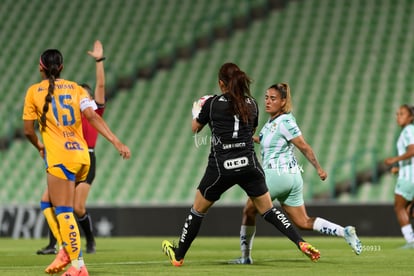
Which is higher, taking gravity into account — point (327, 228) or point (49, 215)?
point (327, 228)

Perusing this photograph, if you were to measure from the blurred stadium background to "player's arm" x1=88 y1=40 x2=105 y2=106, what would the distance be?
8827 millimetres

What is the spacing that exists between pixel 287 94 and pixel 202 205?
1.58 metres

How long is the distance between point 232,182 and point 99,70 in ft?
5.65

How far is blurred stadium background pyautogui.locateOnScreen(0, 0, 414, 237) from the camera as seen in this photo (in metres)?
21.4

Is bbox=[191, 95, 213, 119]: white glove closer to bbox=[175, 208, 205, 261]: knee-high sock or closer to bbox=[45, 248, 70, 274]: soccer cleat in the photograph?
bbox=[175, 208, 205, 261]: knee-high sock

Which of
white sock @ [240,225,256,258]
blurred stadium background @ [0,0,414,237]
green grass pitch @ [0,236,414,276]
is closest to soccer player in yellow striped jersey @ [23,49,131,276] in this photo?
green grass pitch @ [0,236,414,276]

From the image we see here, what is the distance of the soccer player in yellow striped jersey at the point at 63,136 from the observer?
27.9 feet

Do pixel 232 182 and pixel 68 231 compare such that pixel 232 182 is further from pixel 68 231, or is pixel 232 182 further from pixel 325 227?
pixel 68 231

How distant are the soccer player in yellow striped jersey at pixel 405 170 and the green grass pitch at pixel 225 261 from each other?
0.35 m

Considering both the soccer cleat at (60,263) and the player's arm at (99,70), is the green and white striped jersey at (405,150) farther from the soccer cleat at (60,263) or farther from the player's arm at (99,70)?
the soccer cleat at (60,263)

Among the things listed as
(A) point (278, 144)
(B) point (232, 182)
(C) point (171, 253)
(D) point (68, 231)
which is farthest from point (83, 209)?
(D) point (68, 231)

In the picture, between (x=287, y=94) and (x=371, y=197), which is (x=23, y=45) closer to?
(x=371, y=197)

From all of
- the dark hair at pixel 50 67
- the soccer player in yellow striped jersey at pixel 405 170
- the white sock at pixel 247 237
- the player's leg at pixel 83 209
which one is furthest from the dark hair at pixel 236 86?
the soccer player in yellow striped jersey at pixel 405 170

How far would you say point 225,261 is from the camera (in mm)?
11172
